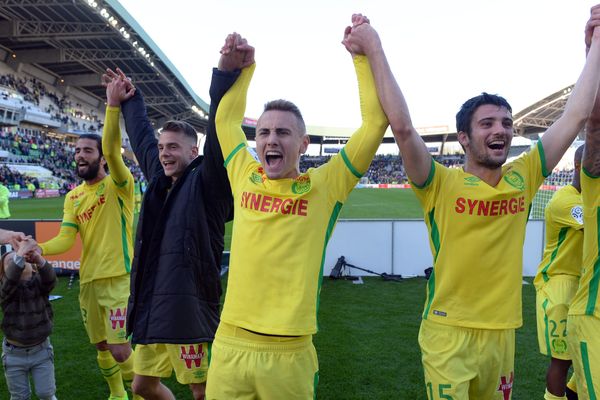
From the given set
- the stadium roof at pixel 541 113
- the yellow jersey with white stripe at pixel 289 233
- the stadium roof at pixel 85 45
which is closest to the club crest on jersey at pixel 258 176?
the yellow jersey with white stripe at pixel 289 233

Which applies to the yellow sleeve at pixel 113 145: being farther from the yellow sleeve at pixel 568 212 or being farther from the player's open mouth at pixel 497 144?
the yellow sleeve at pixel 568 212

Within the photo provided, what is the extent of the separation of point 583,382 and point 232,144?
2.23 meters

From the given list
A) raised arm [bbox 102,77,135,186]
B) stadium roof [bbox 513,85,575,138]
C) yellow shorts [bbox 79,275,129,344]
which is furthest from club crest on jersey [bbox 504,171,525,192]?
stadium roof [bbox 513,85,575,138]

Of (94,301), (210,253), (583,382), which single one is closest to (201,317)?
(210,253)

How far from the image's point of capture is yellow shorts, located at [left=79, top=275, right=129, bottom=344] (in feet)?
12.6

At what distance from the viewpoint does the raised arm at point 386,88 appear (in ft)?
6.76

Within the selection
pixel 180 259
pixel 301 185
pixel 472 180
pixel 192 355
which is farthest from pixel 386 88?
pixel 192 355

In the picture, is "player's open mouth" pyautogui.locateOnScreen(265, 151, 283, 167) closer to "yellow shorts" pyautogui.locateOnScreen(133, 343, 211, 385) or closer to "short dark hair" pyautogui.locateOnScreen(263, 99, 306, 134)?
"short dark hair" pyautogui.locateOnScreen(263, 99, 306, 134)

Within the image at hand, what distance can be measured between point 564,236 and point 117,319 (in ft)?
12.5

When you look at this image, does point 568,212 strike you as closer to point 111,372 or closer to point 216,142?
point 216,142

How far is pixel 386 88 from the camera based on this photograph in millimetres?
2064

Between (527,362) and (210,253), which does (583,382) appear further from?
(527,362)

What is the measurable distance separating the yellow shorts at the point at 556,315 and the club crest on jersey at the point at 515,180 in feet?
5.41

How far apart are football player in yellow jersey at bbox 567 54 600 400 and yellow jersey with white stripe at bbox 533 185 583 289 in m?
0.96
